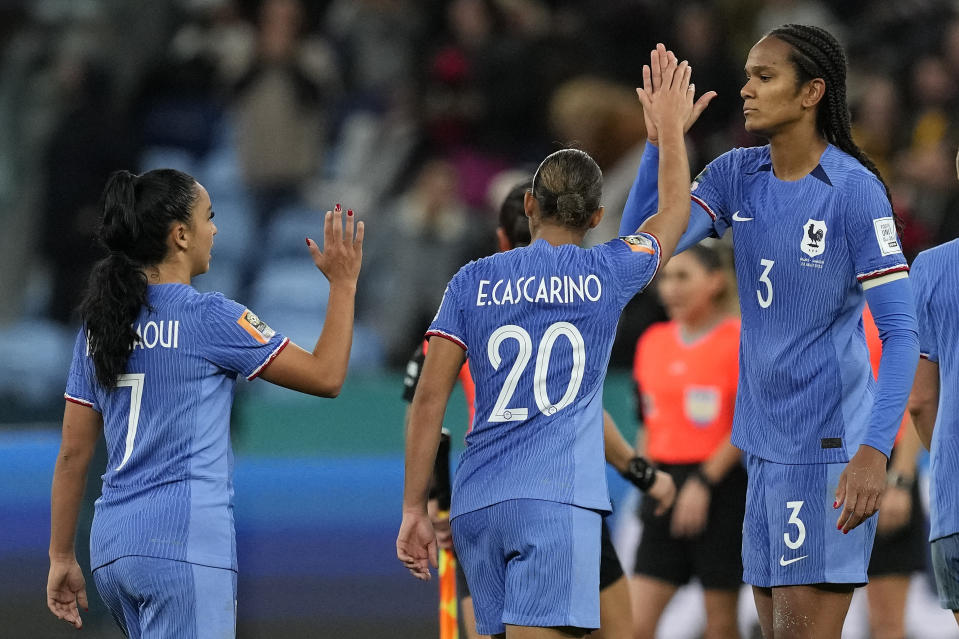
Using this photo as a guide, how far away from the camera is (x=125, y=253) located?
13.1ft

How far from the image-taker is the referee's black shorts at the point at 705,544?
590 cm

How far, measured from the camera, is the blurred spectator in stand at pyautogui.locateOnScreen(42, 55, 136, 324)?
10.3 m

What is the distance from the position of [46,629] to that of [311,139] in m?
5.10

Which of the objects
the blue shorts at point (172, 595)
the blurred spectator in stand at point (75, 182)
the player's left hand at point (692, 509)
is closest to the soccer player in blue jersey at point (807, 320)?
the blue shorts at point (172, 595)

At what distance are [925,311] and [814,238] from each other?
0.57 metres

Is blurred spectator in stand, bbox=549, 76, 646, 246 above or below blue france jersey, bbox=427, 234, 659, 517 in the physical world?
above

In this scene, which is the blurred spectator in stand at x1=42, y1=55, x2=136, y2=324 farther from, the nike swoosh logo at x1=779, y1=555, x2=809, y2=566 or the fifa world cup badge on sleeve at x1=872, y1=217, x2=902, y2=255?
the fifa world cup badge on sleeve at x1=872, y1=217, x2=902, y2=255

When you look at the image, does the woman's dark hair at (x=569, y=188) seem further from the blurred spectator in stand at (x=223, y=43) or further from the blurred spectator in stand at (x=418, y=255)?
the blurred spectator in stand at (x=223, y=43)

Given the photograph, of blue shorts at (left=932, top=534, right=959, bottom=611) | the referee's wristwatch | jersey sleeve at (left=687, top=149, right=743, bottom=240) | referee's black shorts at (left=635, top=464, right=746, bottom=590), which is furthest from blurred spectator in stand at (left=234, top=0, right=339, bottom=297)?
blue shorts at (left=932, top=534, right=959, bottom=611)

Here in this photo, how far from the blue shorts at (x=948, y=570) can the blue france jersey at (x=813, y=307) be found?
1.55 ft

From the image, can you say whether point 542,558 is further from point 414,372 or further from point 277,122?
point 277,122

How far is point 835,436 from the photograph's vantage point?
4.02 m

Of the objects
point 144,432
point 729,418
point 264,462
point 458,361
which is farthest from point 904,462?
point 264,462

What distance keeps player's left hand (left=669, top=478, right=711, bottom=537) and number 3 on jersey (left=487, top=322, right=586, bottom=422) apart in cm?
212
